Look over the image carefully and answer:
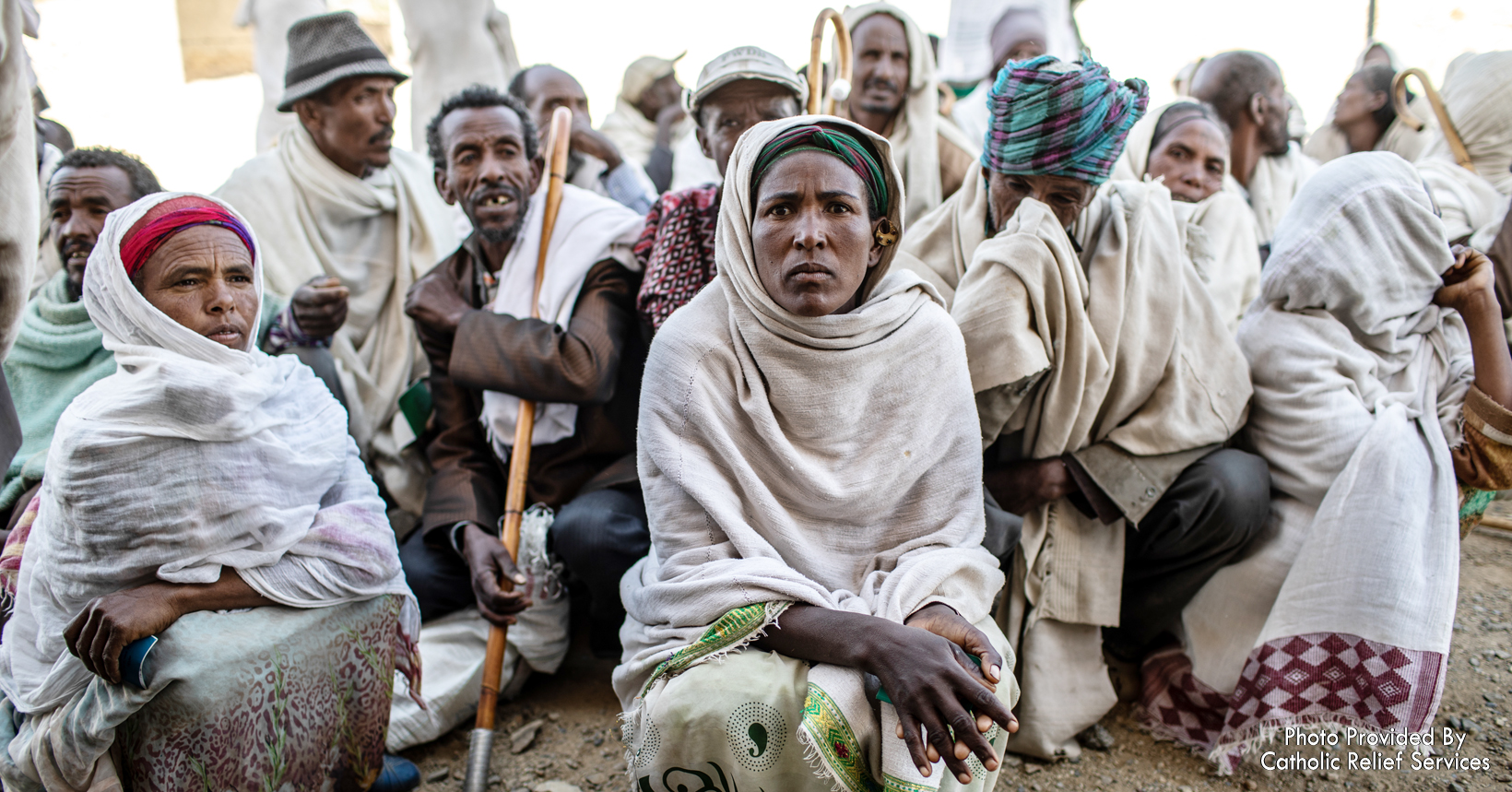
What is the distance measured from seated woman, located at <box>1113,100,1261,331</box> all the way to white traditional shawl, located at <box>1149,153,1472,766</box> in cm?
53

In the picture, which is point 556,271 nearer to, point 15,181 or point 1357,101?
point 15,181

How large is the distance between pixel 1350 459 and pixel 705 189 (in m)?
2.17

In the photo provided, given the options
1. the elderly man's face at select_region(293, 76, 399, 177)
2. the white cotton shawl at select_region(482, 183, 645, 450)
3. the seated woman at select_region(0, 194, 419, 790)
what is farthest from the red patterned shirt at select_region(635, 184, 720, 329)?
the elderly man's face at select_region(293, 76, 399, 177)

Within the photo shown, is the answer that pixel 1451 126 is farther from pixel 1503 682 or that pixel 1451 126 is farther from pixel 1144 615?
pixel 1144 615

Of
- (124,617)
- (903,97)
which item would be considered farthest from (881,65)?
(124,617)

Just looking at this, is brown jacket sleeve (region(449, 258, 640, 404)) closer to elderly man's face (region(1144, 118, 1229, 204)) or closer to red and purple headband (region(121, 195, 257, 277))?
red and purple headband (region(121, 195, 257, 277))

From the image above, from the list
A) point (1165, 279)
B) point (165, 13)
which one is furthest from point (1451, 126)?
point (165, 13)

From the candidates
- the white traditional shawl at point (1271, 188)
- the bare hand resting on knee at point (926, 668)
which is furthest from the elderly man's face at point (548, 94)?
the bare hand resting on knee at point (926, 668)

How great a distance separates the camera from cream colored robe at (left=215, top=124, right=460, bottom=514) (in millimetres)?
3711

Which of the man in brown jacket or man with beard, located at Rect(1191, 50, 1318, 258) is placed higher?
man with beard, located at Rect(1191, 50, 1318, 258)

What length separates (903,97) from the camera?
4.30m

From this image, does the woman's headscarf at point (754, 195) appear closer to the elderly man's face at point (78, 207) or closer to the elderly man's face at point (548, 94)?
the elderly man's face at point (78, 207)

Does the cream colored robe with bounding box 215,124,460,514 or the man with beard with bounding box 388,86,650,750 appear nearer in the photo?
the man with beard with bounding box 388,86,650,750

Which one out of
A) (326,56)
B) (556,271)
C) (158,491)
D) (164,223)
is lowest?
(158,491)
